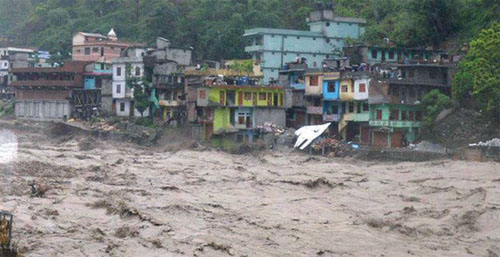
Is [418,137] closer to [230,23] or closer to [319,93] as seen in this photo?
[319,93]

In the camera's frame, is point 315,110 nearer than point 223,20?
Yes

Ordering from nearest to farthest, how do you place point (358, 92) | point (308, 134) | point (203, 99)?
point (308, 134)
point (358, 92)
point (203, 99)

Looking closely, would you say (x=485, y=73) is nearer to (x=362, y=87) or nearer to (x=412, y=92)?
(x=412, y=92)

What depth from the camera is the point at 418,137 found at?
139 feet

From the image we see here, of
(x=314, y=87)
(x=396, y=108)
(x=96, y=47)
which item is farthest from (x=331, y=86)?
(x=96, y=47)

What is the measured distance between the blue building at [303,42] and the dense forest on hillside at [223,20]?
201 cm

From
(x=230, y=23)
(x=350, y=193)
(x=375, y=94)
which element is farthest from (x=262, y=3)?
(x=350, y=193)

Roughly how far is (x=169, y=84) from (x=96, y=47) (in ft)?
46.8

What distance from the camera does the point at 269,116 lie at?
47.7m

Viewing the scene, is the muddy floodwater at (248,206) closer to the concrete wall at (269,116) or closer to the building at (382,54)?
the concrete wall at (269,116)

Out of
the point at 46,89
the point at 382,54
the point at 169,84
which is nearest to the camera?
the point at 382,54

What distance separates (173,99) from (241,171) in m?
16.3

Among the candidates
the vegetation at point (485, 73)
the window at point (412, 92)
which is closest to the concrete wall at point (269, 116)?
the window at point (412, 92)

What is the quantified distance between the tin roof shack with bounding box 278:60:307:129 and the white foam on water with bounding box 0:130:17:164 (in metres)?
15.4
